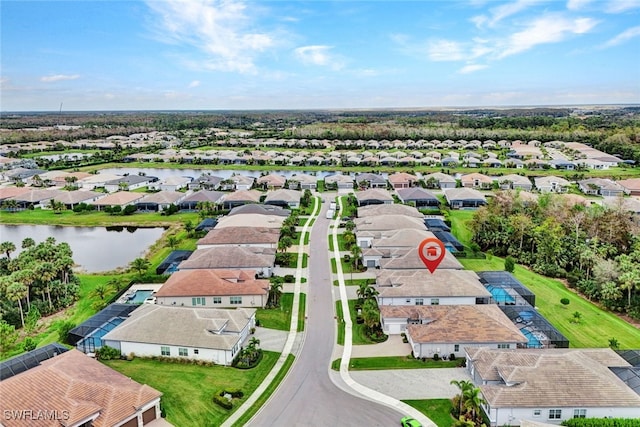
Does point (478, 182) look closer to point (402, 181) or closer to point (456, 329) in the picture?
point (402, 181)

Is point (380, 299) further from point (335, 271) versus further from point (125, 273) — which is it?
point (125, 273)

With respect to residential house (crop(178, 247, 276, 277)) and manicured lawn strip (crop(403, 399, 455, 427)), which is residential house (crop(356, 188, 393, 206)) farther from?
manicured lawn strip (crop(403, 399, 455, 427))

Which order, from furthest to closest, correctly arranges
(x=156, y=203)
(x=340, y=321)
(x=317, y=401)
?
1. (x=156, y=203)
2. (x=340, y=321)
3. (x=317, y=401)

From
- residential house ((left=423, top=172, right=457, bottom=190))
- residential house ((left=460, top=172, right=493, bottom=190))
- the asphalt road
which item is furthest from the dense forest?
residential house ((left=460, top=172, right=493, bottom=190))

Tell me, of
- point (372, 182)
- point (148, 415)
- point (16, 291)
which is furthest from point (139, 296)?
point (372, 182)

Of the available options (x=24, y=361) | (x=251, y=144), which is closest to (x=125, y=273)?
(x=24, y=361)

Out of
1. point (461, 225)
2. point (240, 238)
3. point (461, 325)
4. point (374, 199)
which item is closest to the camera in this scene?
point (461, 325)
